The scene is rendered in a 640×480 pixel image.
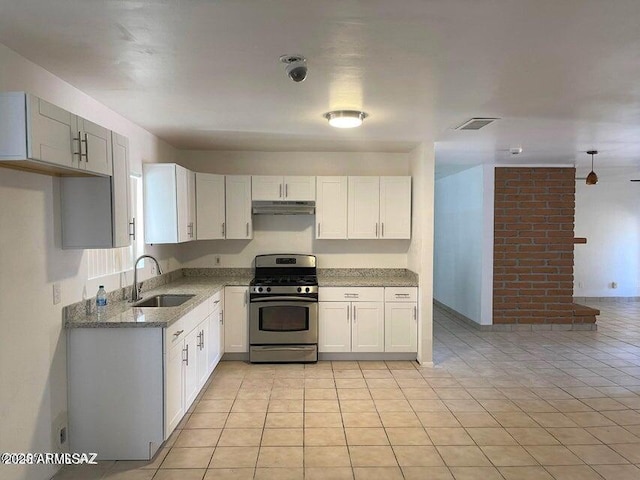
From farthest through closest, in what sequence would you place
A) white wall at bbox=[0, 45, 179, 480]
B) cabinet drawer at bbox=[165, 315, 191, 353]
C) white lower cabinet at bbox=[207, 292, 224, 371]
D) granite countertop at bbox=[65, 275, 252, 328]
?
white lower cabinet at bbox=[207, 292, 224, 371] → cabinet drawer at bbox=[165, 315, 191, 353] → granite countertop at bbox=[65, 275, 252, 328] → white wall at bbox=[0, 45, 179, 480]

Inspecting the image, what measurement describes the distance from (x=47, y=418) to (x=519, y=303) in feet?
19.8

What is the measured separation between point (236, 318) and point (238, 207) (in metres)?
1.28

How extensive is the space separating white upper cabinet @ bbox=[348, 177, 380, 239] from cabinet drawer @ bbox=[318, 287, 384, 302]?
66 centimetres

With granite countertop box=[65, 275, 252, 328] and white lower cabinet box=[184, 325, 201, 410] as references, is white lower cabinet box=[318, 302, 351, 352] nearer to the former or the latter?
granite countertop box=[65, 275, 252, 328]

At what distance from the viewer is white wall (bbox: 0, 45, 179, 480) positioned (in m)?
2.26

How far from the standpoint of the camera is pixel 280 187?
505 cm

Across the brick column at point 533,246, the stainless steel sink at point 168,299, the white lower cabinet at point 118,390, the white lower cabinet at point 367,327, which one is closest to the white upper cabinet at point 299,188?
the white lower cabinet at point 367,327

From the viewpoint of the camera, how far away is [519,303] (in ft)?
21.3

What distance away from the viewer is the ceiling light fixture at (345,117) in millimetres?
3396

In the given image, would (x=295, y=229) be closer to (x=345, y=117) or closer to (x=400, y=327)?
(x=400, y=327)

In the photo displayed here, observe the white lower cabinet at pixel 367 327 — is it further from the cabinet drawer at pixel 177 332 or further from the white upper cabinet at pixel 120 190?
the white upper cabinet at pixel 120 190

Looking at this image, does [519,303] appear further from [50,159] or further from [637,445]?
[50,159]

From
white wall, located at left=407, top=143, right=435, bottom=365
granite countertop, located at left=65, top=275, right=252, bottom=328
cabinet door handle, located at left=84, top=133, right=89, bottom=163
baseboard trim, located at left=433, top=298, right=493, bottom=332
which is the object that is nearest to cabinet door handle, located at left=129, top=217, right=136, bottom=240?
granite countertop, located at left=65, top=275, right=252, bottom=328

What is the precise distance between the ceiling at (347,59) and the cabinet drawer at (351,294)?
1.80 meters
